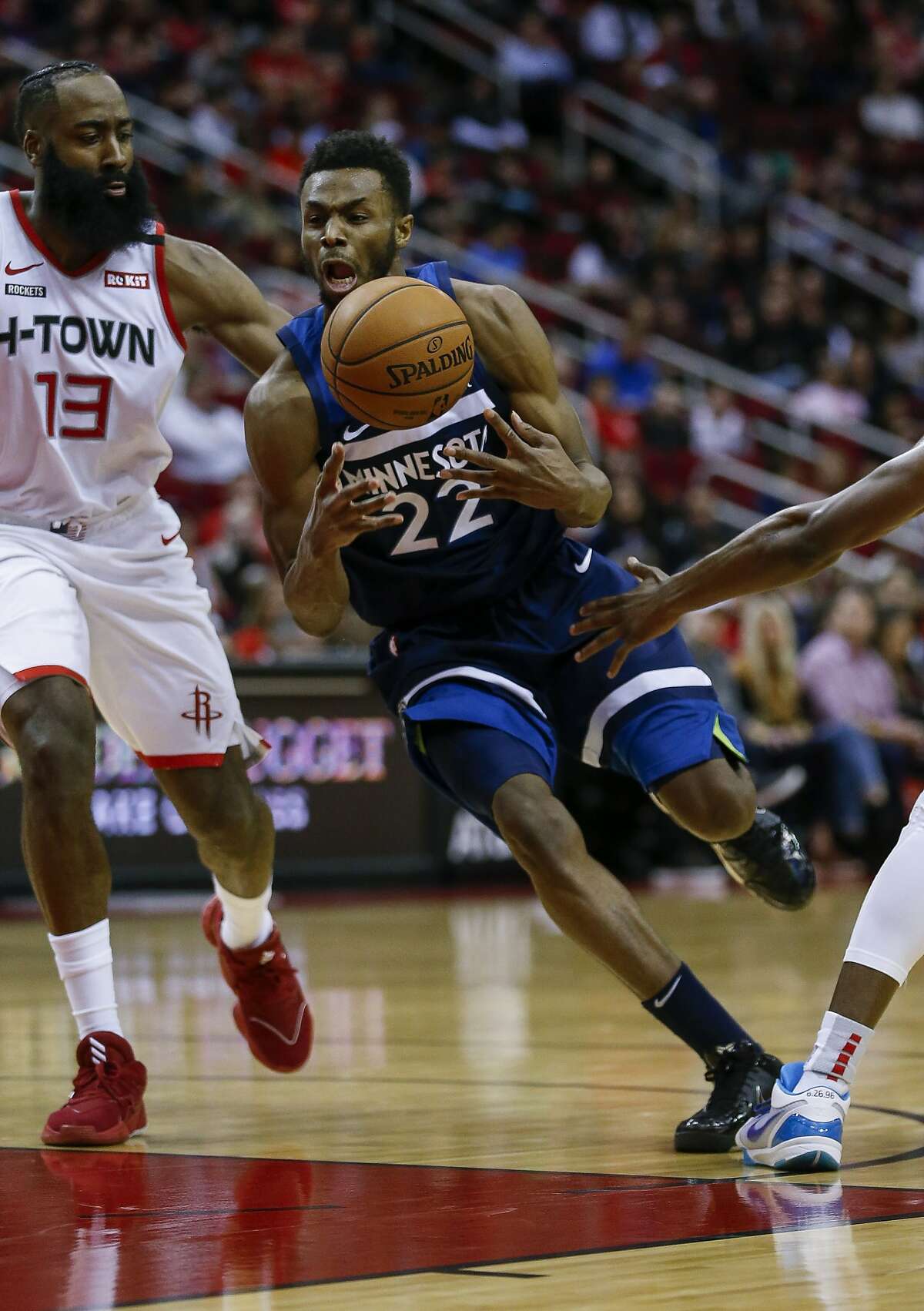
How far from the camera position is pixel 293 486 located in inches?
177

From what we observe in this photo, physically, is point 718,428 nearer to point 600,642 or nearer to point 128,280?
point 128,280

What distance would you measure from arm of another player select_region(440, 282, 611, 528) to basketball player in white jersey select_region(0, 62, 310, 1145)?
525 millimetres

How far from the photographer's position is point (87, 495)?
4629 millimetres

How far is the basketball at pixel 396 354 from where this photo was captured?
4.15 m

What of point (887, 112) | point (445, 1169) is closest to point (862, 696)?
point (887, 112)

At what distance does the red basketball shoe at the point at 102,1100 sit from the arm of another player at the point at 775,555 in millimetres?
1331

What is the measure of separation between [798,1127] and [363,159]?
7.38ft

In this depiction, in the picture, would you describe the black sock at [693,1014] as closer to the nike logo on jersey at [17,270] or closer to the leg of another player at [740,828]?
the leg of another player at [740,828]

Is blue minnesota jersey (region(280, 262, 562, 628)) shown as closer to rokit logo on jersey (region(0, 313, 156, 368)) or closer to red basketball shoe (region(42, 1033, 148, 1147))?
rokit logo on jersey (region(0, 313, 156, 368))

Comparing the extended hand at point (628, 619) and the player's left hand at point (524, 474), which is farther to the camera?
the player's left hand at point (524, 474)

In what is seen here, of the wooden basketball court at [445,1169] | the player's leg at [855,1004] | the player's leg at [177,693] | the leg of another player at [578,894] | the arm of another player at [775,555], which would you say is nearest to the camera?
the wooden basketball court at [445,1169]

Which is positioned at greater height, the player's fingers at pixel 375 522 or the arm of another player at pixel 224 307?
the arm of another player at pixel 224 307

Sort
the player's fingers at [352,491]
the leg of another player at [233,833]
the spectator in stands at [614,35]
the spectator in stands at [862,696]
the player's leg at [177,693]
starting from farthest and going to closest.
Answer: the spectator in stands at [614,35]
the spectator in stands at [862,696]
the leg of another player at [233,833]
the player's leg at [177,693]
the player's fingers at [352,491]

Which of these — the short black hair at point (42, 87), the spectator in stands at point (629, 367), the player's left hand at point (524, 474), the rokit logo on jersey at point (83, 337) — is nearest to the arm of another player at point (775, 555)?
the player's left hand at point (524, 474)
